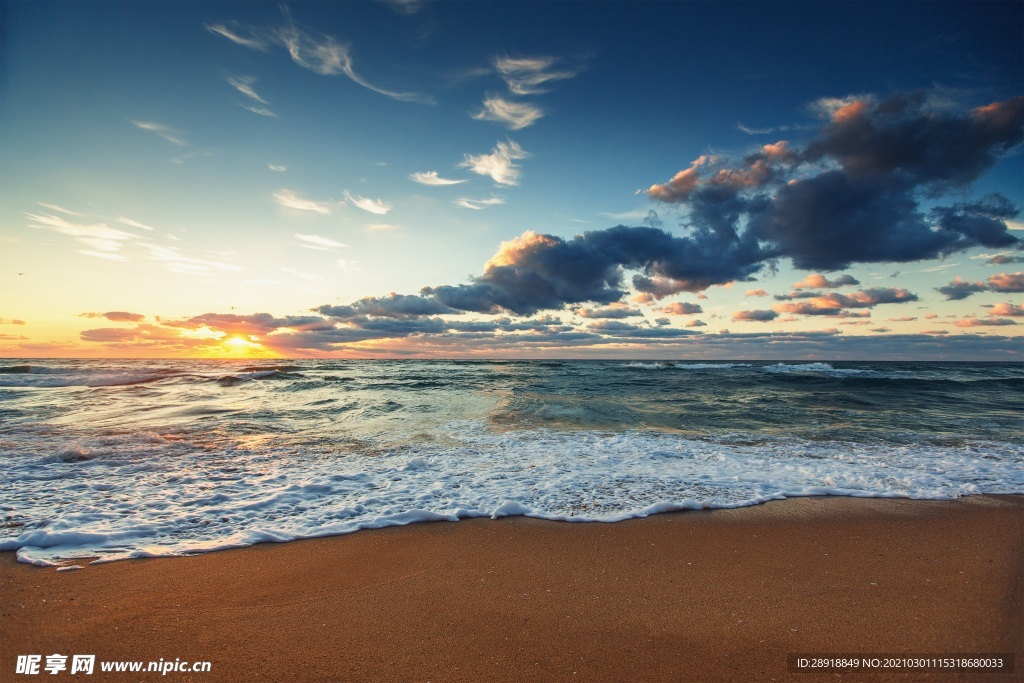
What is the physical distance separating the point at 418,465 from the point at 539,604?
4.39 m

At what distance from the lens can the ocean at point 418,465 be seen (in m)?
4.90

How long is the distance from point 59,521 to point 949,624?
812cm

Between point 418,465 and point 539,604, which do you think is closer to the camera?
point 539,604

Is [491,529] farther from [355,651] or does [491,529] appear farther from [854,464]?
[854,464]

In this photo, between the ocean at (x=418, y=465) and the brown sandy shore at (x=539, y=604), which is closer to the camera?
the brown sandy shore at (x=539, y=604)

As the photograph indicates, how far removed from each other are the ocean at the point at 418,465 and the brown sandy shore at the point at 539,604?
66cm

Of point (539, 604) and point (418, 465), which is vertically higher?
point (539, 604)

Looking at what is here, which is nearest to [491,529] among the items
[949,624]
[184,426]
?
[949,624]

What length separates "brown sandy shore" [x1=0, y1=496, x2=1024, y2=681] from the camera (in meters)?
2.67

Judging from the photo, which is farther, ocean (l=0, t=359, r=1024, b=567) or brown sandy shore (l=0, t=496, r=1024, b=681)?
ocean (l=0, t=359, r=1024, b=567)

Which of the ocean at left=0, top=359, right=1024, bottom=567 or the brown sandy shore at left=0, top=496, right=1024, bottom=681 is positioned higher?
the brown sandy shore at left=0, top=496, right=1024, bottom=681

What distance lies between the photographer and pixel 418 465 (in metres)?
7.26

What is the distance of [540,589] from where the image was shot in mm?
3465

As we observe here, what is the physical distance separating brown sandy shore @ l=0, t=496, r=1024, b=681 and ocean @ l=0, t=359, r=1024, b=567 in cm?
66
